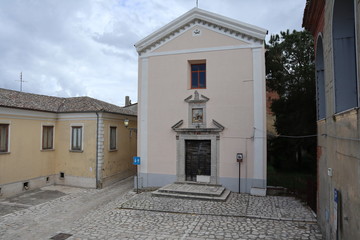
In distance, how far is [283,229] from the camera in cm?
820

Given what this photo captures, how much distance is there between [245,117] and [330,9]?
718 centimetres

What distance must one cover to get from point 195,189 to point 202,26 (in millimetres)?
8501

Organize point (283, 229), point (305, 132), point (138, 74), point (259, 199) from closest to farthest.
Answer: point (283, 229) < point (259, 199) < point (138, 74) < point (305, 132)

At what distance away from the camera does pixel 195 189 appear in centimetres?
1221

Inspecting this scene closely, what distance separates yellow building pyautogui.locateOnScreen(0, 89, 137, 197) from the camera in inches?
512

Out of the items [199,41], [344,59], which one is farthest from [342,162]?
[199,41]

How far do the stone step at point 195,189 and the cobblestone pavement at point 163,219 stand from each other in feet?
1.66

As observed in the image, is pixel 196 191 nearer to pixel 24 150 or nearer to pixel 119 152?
pixel 119 152

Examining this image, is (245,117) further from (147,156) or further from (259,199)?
(147,156)

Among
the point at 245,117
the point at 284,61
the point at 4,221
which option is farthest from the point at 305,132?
the point at 4,221

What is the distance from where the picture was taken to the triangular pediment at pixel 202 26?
12539 mm

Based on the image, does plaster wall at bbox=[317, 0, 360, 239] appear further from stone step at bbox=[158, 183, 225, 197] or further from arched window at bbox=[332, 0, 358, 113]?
stone step at bbox=[158, 183, 225, 197]

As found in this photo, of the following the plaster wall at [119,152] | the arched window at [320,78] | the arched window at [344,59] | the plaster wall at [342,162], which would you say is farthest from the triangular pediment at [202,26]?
the arched window at [344,59]

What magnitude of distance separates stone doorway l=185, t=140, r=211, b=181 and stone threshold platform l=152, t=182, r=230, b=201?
21.2 inches
